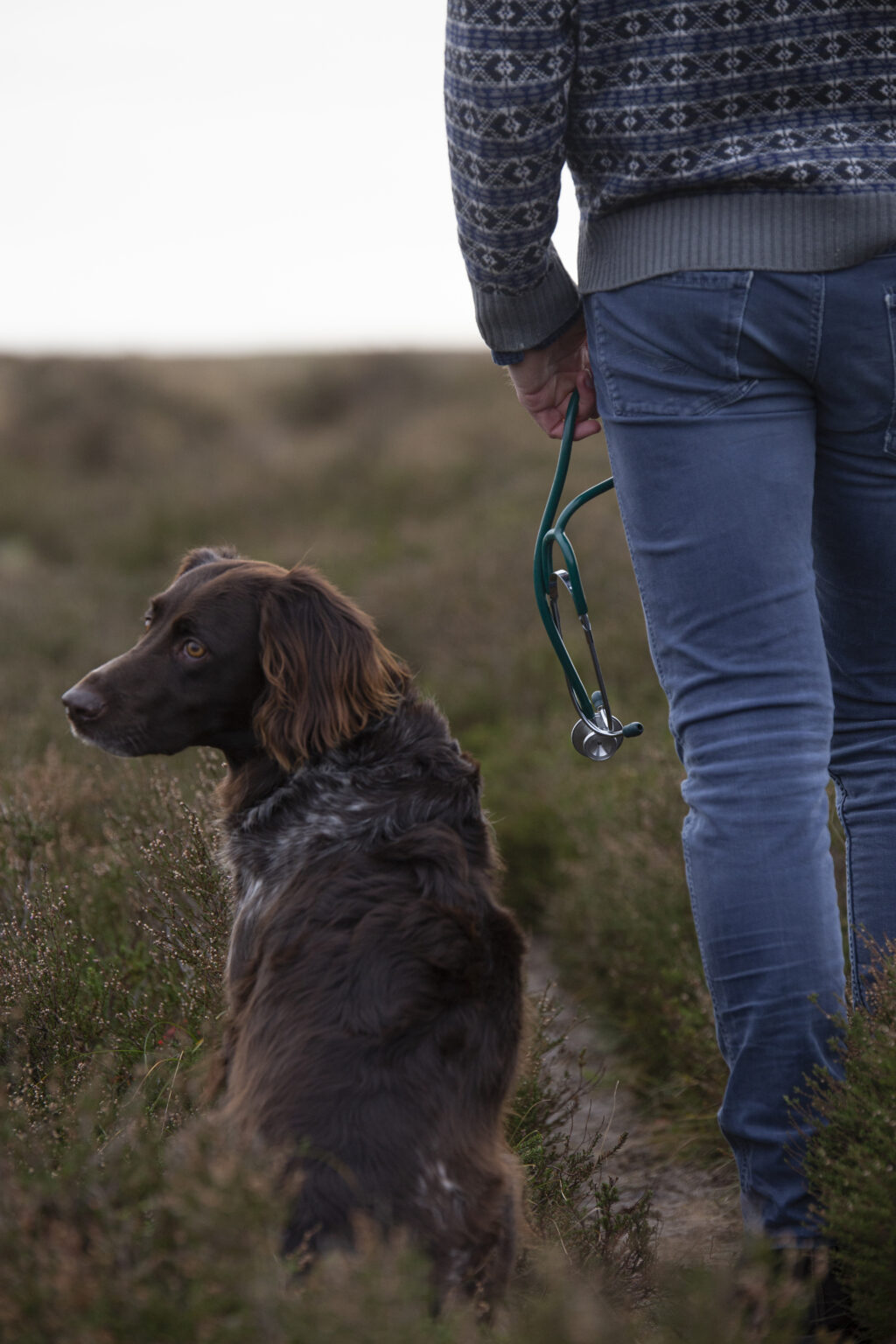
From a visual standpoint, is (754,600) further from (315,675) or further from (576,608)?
(315,675)

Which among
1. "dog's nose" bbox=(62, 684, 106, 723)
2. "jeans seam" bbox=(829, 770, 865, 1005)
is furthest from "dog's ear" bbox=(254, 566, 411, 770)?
"jeans seam" bbox=(829, 770, 865, 1005)

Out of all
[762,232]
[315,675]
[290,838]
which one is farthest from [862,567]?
[290,838]

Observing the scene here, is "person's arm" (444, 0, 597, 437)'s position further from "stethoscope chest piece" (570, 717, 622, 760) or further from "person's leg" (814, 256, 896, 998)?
"stethoscope chest piece" (570, 717, 622, 760)

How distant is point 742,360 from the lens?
74.2 inches

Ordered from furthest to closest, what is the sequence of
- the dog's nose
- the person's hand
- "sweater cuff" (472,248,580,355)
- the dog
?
1. the dog's nose
2. the person's hand
3. "sweater cuff" (472,248,580,355)
4. the dog

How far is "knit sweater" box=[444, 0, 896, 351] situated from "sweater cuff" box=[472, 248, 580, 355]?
0.23 m

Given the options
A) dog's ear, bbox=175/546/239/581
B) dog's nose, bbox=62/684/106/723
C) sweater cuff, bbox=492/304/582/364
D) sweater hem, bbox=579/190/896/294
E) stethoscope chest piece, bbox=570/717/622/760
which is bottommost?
stethoscope chest piece, bbox=570/717/622/760

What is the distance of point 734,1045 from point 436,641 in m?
6.44

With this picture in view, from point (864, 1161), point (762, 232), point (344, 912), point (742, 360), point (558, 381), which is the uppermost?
point (762, 232)

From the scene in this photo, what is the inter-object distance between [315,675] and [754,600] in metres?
0.95

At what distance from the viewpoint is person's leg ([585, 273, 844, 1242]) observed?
1859 millimetres

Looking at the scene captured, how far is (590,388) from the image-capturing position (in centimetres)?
236

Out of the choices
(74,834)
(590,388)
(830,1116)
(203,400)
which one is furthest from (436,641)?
(203,400)

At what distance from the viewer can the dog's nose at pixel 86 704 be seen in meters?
2.57
